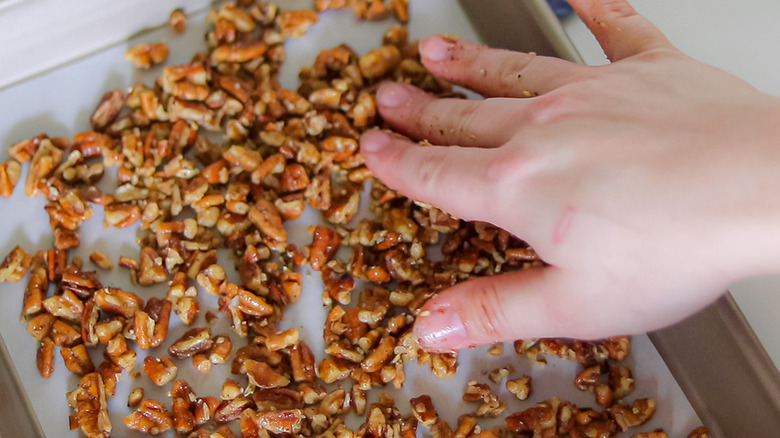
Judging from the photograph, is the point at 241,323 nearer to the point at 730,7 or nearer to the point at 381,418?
the point at 381,418

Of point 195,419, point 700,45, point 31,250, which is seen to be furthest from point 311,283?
point 700,45

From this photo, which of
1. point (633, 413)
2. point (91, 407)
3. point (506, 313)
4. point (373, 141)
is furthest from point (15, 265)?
point (633, 413)

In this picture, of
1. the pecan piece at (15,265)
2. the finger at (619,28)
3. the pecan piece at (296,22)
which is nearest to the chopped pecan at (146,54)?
the pecan piece at (296,22)

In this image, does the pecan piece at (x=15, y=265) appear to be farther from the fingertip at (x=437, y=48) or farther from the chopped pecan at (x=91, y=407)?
the fingertip at (x=437, y=48)

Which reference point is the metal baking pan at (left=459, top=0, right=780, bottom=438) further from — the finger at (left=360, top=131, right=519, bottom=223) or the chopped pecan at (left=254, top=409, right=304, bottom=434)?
the chopped pecan at (left=254, top=409, right=304, bottom=434)

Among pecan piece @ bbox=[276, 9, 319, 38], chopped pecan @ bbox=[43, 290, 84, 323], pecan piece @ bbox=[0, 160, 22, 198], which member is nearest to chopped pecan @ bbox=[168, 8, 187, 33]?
pecan piece @ bbox=[276, 9, 319, 38]

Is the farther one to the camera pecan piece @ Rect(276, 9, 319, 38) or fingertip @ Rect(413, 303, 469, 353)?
pecan piece @ Rect(276, 9, 319, 38)

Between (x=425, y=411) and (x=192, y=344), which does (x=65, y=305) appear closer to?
(x=192, y=344)
